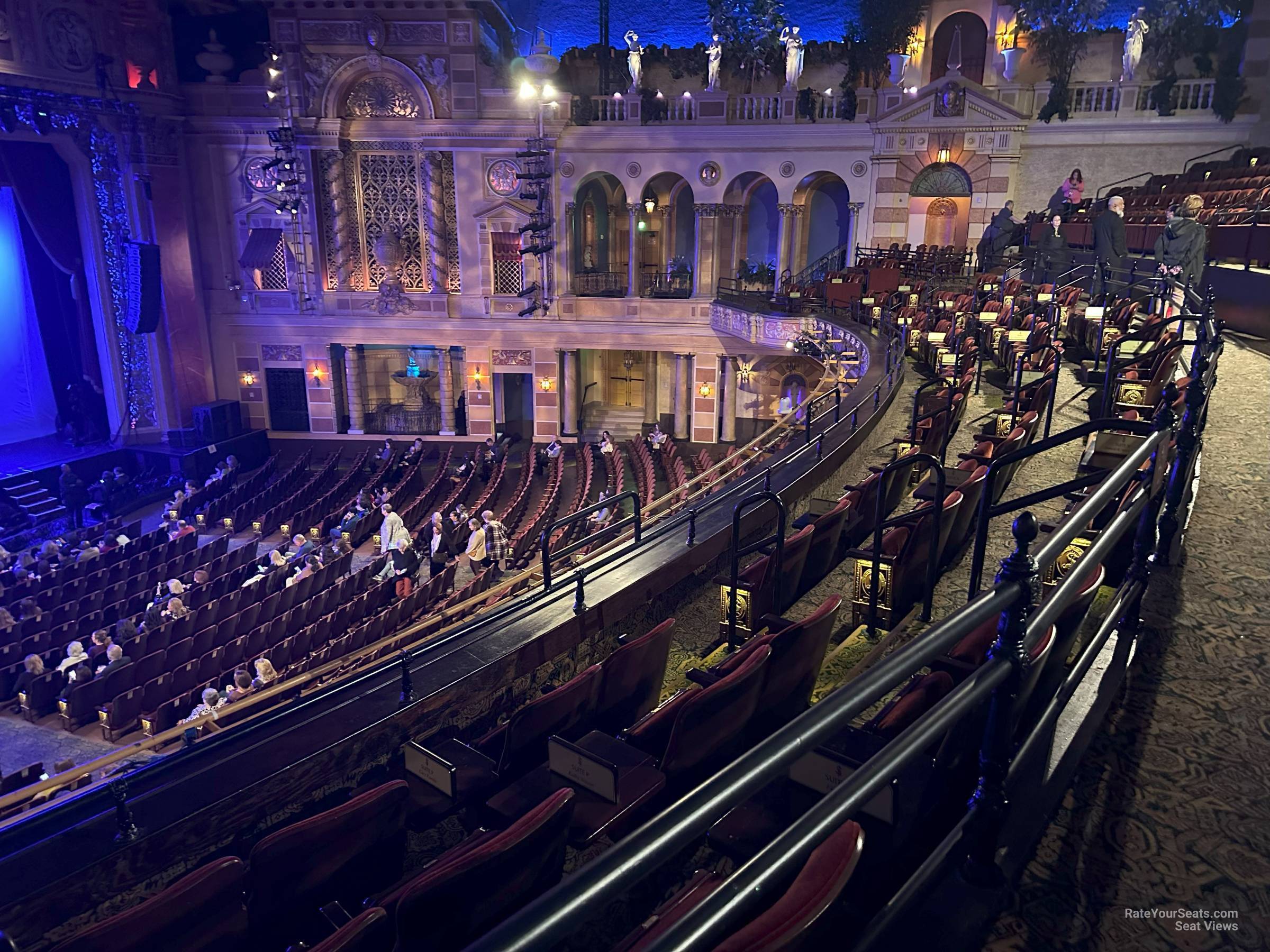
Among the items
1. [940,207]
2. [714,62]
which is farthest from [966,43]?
[714,62]

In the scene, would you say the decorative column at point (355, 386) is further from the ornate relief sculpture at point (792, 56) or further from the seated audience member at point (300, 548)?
the ornate relief sculpture at point (792, 56)

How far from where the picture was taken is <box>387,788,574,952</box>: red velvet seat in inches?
88.9

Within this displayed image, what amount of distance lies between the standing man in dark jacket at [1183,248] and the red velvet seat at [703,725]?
11.2 meters

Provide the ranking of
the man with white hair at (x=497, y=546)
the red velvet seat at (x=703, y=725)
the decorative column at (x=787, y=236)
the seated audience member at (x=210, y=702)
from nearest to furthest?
1. the red velvet seat at (x=703, y=725)
2. the seated audience member at (x=210, y=702)
3. the man with white hair at (x=497, y=546)
4. the decorative column at (x=787, y=236)

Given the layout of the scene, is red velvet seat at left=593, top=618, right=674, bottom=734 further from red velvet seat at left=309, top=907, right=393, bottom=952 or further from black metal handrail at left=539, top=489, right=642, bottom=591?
red velvet seat at left=309, top=907, right=393, bottom=952

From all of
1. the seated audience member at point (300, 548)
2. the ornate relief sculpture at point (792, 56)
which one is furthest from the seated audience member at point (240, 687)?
the ornate relief sculpture at point (792, 56)

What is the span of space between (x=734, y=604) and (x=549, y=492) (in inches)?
539

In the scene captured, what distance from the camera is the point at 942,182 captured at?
2312cm

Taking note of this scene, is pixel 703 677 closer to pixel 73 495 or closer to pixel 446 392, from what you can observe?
pixel 73 495

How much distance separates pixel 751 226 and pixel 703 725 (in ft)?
86.2

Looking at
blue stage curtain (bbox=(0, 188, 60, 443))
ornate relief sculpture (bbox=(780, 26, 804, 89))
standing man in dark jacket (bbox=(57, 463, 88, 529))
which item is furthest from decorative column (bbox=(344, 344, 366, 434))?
ornate relief sculpture (bbox=(780, 26, 804, 89))

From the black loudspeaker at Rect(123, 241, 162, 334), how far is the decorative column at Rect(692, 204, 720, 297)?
566 inches

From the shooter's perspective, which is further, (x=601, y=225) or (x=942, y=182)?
(x=601, y=225)

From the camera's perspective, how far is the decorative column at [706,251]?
24359mm
